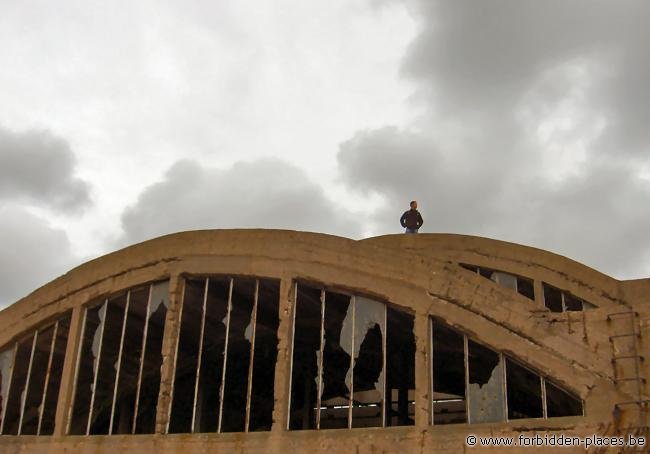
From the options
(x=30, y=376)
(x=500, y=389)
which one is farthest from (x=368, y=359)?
(x=30, y=376)

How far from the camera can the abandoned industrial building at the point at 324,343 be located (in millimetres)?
11047

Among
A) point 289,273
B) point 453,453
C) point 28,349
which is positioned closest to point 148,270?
point 289,273

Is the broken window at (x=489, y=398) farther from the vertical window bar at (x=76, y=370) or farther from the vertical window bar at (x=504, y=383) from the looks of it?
the vertical window bar at (x=76, y=370)

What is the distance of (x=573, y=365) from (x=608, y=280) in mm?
9796

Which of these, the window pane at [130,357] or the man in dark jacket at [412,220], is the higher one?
the man in dark jacket at [412,220]

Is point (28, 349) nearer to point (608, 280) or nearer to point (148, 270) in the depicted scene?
point (148, 270)

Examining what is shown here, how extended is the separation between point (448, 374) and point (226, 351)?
7.20 meters

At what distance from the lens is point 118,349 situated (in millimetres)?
18062

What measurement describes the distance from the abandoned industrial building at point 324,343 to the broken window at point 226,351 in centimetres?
7

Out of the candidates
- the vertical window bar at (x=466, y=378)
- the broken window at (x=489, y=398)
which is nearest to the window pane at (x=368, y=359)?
the vertical window bar at (x=466, y=378)

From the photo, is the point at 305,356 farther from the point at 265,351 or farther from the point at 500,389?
the point at 500,389

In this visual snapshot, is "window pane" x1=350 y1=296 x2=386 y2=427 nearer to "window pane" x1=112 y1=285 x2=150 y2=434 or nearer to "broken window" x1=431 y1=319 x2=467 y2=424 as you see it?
"broken window" x1=431 y1=319 x2=467 y2=424

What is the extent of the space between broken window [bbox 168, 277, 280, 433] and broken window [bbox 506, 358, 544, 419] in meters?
4.84

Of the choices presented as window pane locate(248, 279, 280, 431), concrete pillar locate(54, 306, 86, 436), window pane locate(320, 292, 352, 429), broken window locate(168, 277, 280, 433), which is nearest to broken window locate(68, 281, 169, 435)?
concrete pillar locate(54, 306, 86, 436)
